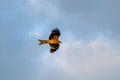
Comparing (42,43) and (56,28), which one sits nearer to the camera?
(42,43)

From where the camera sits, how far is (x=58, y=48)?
172ft

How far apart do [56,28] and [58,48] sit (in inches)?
148

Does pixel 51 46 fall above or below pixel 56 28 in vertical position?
below

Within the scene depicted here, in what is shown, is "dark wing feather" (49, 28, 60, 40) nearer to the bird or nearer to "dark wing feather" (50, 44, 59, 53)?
the bird

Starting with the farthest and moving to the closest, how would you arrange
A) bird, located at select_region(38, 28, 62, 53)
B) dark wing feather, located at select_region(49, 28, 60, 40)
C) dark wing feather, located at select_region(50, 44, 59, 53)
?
dark wing feather, located at select_region(50, 44, 59, 53), dark wing feather, located at select_region(49, 28, 60, 40), bird, located at select_region(38, 28, 62, 53)

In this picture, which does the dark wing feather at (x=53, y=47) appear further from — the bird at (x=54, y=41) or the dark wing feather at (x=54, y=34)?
the dark wing feather at (x=54, y=34)

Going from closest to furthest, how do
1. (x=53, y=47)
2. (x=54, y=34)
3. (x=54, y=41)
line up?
(x=54, y=41) → (x=54, y=34) → (x=53, y=47)

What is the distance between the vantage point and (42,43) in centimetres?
5022

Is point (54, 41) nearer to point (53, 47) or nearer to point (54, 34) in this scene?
point (54, 34)

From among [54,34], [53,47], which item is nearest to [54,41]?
[54,34]

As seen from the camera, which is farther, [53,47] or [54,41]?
[53,47]

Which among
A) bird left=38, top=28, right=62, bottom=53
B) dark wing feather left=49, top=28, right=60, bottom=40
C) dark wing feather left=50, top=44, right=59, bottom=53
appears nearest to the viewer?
bird left=38, top=28, right=62, bottom=53

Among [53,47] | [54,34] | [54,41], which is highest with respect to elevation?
[54,34]

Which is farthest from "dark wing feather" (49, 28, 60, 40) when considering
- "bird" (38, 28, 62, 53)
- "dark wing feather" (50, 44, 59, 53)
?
"dark wing feather" (50, 44, 59, 53)
